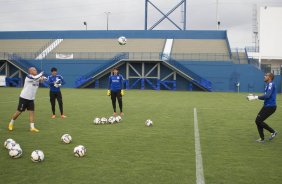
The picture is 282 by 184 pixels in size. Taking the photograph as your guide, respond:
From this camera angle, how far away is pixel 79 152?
796 centimetres

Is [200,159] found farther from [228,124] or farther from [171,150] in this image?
[228,124]

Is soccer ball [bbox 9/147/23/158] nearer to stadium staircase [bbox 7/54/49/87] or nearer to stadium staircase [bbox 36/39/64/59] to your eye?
stadium staircase [bbox 7/54/49/87]

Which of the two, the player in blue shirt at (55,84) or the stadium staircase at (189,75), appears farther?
the stadium staircase at (189,75)

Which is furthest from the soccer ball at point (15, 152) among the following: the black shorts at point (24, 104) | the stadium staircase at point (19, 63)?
the stadium staircase at point (19, 63)

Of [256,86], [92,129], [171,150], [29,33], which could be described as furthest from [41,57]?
[171,150]

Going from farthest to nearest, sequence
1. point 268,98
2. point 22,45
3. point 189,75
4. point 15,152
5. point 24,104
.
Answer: point 22,45, point 189,75, point 24,104, point 268,98, point 15,152

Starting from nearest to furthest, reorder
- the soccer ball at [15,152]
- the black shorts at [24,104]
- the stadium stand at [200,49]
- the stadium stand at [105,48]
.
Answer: the soccer ball at [15,152] < the black shorts at [24,104] < the stadium stand at [200,49] < the stadium stand at [105,48]

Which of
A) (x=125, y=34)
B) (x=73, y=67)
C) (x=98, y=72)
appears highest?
(x=125, y=34)

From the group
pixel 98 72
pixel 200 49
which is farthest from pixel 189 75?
pixel 98 72

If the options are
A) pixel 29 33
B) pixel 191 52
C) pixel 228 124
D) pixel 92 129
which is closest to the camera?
pixel 92 129

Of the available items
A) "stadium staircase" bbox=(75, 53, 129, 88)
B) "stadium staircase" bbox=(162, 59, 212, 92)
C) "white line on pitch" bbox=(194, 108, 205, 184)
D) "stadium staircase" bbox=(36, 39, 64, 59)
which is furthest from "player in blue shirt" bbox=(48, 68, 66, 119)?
"stadium staircase" bbox=(36, 39, 64, 59)

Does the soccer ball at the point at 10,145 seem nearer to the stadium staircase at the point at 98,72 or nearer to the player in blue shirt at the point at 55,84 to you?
the player in blue shirt at the point at 55,84

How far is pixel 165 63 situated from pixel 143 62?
2.64 meters

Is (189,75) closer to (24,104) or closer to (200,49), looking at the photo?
(200,49)
